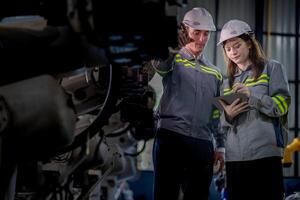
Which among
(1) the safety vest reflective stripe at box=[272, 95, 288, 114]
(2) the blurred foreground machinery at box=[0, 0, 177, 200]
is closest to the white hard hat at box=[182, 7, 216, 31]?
(1) the safety vest reflective stripe at box=[272, 95, 288, 114]

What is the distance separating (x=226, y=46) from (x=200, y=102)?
1.38 feet

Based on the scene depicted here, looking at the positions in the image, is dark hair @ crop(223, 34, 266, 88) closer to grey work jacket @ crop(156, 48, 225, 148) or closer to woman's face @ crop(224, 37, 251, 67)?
woman's face @ crop(224, 37, 251, 67)

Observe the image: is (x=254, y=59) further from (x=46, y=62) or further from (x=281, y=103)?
(x=46, y=62)

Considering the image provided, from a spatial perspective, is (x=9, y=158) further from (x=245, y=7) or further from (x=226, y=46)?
(x=245, y=7)

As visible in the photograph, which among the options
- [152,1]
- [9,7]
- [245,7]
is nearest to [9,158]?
[9,7]

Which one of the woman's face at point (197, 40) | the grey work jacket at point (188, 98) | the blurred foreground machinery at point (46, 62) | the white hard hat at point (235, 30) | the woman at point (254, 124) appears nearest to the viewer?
the blurred foreground machinery at point (46, 62)

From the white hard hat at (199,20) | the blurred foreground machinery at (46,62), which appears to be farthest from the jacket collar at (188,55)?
the blurred foreground machinery at (46,62)

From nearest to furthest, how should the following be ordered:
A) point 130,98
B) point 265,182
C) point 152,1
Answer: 1. point 152,1
2. point 130,98
3. point 265,182

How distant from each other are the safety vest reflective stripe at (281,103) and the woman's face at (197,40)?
25.4 inches

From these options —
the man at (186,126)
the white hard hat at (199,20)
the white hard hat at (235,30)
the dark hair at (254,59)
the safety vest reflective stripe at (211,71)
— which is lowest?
the man at (186,126)

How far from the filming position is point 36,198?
6.42ft

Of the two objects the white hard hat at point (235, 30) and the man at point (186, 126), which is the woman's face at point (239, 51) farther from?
the man at point (186, 126)

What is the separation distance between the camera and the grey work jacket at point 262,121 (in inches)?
128

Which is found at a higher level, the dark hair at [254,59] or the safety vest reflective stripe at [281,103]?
the dark hair at [254,59]
